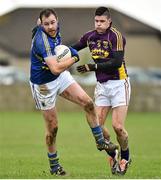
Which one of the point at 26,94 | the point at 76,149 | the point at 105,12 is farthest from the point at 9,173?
the point at 26,94

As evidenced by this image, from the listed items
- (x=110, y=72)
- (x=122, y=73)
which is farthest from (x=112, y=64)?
(x=122, y=73)

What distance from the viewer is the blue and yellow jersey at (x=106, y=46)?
15.3 meters

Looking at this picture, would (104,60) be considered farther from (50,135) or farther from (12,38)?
(12,38)

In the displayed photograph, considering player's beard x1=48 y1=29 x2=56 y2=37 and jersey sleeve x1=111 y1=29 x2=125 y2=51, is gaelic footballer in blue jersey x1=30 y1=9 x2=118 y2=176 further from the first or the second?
jersey sleeve x1=111 y1=29 x2=125 y2=51

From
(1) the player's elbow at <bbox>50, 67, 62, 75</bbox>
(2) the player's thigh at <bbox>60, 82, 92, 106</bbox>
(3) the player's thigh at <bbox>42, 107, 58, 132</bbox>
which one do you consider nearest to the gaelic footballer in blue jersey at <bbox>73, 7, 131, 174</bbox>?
(2) the player's thigh at <bbox>60, 82, 92, 106</bbox>

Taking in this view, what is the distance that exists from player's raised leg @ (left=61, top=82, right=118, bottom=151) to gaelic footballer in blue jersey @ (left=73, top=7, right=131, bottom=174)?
1.26 feet

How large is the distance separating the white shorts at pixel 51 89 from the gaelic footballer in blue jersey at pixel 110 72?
38cm

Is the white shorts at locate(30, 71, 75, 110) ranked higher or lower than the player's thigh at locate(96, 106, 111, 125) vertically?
higher

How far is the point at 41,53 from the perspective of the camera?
48.6 feet

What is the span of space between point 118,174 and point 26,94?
91.4 ft

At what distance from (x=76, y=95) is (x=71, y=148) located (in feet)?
28.7

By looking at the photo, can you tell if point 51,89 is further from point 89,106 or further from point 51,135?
point 51,135

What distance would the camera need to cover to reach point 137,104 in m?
43.6

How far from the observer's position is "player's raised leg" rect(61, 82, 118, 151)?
15000 mm
